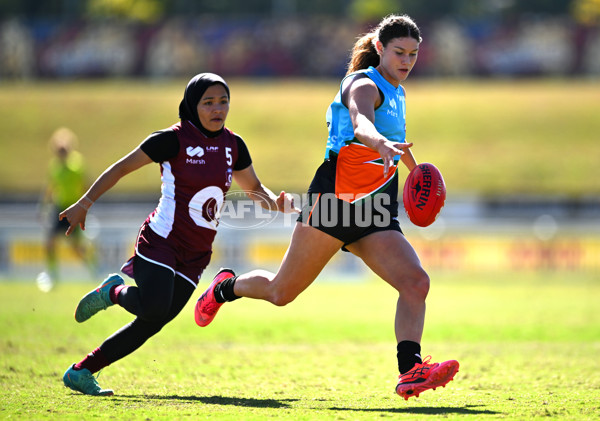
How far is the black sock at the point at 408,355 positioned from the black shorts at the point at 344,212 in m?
0.78

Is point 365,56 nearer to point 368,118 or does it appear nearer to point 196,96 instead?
point 368,118

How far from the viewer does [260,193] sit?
661cm

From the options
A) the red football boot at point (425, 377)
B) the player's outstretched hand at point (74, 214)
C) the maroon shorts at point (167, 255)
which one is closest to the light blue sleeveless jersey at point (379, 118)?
the maroon shorts at point (167, 255)

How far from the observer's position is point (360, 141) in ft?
17.8

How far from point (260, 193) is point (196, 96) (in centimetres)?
93

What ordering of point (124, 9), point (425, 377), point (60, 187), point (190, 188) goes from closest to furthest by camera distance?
point (425, 377)
point (190, 188)
point (60, 187)
point (124, 9)

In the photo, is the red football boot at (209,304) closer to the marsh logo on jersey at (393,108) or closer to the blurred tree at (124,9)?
the marsh logo on jersey at (393,108)

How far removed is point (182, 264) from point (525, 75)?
4167 cm

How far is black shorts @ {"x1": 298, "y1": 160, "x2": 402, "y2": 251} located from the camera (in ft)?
18.9

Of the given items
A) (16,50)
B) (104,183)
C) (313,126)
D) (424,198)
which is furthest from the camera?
(16,50)

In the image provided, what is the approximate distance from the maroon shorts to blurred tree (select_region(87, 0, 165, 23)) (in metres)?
58.7

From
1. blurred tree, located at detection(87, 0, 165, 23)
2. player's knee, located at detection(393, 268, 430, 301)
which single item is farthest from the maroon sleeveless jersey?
blurred tree, located at detection(87, 0, 165, 23)

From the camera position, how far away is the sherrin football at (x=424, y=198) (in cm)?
579

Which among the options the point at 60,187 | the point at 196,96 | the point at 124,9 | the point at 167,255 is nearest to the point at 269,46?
the point at 124,9
